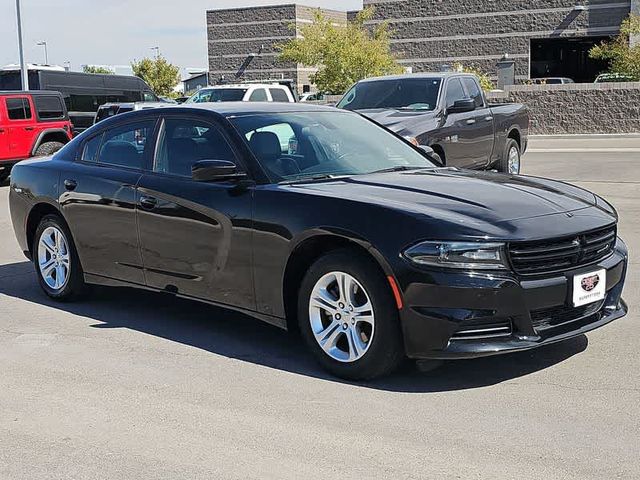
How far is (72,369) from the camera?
5727mm

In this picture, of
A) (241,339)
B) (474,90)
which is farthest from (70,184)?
(474,90)

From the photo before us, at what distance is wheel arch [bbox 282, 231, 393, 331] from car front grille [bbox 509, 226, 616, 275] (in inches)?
29.1

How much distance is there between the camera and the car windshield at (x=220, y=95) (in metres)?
22.8

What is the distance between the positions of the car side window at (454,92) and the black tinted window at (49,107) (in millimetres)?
9403

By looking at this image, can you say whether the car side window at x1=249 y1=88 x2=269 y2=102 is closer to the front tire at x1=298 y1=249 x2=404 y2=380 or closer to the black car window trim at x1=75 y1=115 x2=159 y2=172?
the black car window trim at x1=75 y1=115 x2=159 y2=172

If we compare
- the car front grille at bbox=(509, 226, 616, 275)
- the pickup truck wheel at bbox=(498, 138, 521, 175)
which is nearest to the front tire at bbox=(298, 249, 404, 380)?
the car front grille at bbox=(509, 226, 616, 275)

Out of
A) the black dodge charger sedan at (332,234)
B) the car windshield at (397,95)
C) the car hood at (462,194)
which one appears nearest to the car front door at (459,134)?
the car windshield at (397,95)

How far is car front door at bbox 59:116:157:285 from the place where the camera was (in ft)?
22.0

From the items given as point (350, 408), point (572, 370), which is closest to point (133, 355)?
point (350, 408)

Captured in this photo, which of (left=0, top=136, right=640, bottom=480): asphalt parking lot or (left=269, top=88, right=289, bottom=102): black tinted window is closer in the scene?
(left=0, top=136, right=640, bottom=480): asphalt parking lot

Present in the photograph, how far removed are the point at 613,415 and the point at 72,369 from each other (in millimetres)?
3172

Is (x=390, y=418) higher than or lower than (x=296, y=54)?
lower

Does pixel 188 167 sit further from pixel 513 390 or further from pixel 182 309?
pixel 513 390

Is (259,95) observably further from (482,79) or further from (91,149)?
(91,149)
